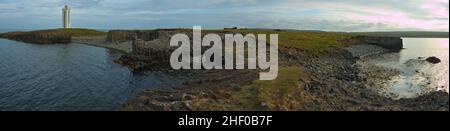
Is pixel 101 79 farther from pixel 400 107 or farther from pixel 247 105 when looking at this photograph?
pixel 400 107

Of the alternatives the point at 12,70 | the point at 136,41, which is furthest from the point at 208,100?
the point at 136,41

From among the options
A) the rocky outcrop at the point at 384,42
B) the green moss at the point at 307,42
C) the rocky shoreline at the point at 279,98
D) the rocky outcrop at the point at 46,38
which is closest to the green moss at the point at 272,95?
the rocky shoreline at the point at 279,98

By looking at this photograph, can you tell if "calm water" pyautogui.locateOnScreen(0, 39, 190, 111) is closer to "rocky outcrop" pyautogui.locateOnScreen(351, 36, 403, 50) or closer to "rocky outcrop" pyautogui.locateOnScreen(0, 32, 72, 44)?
"rocky outcrop" pyautogui.locateOnScreen(0, 32, 72, 44)

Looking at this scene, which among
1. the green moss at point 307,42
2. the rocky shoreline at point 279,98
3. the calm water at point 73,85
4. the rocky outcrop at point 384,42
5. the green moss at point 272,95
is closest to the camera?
the green moss at point 272,95

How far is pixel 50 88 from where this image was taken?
45938mm

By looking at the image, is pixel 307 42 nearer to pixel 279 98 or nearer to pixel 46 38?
pixel 279 98

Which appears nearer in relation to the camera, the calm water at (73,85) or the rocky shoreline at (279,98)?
the rocky shoreline at (279,98)

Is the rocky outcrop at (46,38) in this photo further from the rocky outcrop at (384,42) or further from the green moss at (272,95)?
the green moss at (272,95)

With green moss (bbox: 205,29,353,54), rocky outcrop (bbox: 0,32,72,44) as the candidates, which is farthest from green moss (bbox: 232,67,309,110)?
rocky outcrop (bbox: 0,32,72,44)

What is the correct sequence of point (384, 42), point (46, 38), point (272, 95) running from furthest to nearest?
1. point (46, 38)
2. point (384, 42)
3. point (272, 95)

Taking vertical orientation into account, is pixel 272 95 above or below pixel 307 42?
below

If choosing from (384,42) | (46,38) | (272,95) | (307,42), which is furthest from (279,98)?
(46,38)

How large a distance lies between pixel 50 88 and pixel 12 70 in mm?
21125
